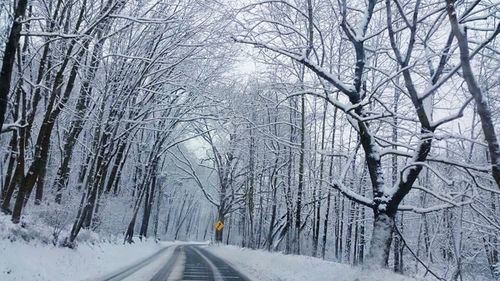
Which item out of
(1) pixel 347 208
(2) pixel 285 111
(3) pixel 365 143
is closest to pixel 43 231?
(3) pixel 365 143

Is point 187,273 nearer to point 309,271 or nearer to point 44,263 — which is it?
point 309,271

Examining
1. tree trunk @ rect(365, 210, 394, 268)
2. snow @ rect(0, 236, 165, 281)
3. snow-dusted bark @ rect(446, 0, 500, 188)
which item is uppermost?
snow-dusted bark @ rect(446, 0, 500, 188)

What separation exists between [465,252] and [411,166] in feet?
39.6

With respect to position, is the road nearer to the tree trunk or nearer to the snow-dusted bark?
the tree trunk

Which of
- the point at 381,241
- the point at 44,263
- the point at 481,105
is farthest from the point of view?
the point at 44,263

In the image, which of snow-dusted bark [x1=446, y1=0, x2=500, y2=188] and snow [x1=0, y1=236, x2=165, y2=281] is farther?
snow [x1=0, y1=236, x2=165, y2=281]

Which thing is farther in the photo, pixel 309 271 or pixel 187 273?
pixel 187 273

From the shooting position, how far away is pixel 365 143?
13.7 metres

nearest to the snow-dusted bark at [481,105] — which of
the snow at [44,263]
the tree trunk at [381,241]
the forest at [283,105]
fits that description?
the forest at [283,105]

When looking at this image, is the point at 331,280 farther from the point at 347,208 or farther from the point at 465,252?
the point at 347,208

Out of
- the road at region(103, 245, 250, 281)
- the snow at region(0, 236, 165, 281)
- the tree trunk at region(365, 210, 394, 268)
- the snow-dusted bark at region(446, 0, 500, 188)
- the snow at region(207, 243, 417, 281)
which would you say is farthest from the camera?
the road at region(103, 245, 250, 281)

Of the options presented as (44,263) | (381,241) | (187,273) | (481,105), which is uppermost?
(481,105)

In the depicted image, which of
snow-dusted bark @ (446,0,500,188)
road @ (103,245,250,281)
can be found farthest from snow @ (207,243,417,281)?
snow-dusted bark @ (446,0,500,188)

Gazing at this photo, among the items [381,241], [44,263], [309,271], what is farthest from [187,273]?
[381,241]
